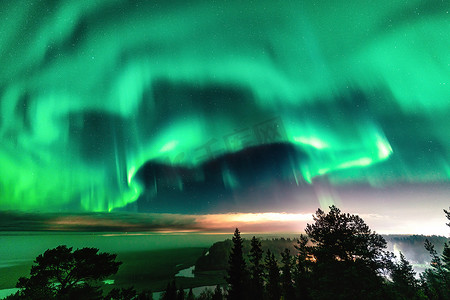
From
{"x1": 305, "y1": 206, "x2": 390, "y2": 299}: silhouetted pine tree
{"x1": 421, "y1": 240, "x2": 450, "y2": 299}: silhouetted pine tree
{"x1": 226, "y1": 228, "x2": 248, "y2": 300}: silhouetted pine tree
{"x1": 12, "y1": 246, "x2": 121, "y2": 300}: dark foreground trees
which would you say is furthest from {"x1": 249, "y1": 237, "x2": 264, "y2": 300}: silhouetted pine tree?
{"x1": 421, "y1": 240, "x2": 450, "y2": 299}: silhouetted pine tree

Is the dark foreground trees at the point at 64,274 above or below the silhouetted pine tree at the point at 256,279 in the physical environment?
above

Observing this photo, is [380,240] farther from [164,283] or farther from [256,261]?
[164,283]

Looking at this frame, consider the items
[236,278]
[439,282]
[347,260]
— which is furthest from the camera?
[439,282]

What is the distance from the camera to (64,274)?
19.6 m

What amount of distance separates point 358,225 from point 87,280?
29.0 metres

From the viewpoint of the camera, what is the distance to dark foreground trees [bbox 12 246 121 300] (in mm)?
17312

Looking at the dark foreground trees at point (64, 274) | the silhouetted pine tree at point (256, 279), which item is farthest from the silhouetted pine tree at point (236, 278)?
the dark foreground trees at point (64, 274)

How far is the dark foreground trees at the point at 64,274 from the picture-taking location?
1731 centimetres

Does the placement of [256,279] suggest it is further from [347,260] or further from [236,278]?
[347,260]

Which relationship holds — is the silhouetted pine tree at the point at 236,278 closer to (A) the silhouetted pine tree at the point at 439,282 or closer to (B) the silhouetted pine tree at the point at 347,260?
(B) the silhouetted pine tree at the point at 347,260

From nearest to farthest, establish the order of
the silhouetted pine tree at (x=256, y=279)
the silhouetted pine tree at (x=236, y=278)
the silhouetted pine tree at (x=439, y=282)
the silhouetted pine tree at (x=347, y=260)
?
the silhouetted pine tree at (x=347, y=260) → the silhouetted pine tree at (x=236, y=278) → the silhouetted pine tree at (x=256, y=279) → the silhouetted pine tree at (x=439, y=282)

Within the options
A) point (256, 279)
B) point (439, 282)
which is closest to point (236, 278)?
point (256, 279)

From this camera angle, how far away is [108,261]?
21922 mm

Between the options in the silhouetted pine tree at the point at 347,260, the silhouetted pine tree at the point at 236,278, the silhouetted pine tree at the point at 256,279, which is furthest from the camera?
the silhouetted pine tree at the point at 256,279
